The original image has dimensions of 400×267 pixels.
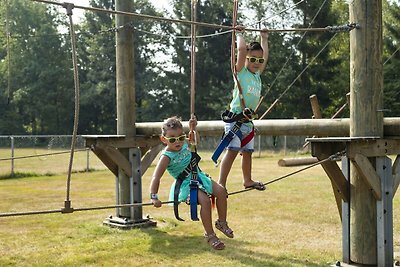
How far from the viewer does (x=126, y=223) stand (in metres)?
8.76

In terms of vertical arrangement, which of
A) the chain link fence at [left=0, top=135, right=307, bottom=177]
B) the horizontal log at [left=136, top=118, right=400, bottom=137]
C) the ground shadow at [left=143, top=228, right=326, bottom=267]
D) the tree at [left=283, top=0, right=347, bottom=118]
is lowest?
the chain link fence at [left=0, top=135, right=307, bottom=177]

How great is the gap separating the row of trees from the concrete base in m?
25.2

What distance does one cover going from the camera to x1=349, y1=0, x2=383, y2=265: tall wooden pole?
18.1 feet

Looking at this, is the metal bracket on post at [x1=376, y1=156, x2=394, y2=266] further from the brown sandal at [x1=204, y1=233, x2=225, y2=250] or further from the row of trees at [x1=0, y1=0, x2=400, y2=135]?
the row of trees at [x1=0, y1=0, x2=400, y2=135]

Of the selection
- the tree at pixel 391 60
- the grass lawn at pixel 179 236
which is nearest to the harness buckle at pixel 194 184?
the grass lawn at pixel 179 236

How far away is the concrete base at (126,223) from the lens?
28.6 feet

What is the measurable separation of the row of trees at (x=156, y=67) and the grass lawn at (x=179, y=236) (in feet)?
69.7

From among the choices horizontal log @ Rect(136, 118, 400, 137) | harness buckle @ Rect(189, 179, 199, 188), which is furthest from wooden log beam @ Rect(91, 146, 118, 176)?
harness buckle @ Rect(189, 179, 199, 188)

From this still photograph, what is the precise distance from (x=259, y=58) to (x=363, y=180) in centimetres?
178

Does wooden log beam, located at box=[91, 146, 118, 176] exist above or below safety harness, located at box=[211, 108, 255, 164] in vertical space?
below

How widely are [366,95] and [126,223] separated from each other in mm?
4511

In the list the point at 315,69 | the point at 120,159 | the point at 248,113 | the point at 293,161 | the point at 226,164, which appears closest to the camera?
the point at 248,113

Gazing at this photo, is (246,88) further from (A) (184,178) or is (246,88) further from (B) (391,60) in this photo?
(B) (391,60)

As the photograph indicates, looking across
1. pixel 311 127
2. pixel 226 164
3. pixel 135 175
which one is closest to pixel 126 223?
pixel 135 175
